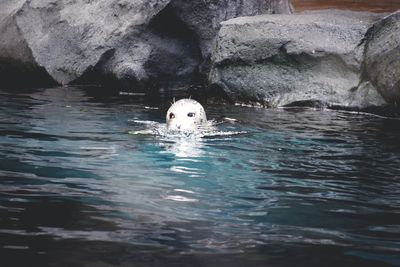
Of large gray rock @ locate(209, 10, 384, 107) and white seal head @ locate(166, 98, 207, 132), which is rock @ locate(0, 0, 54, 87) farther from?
white seal head @ locate(166, 98, 207, 132)

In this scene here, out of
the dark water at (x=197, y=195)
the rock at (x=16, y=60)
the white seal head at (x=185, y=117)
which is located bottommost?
the dark water at (x=197, y=195)

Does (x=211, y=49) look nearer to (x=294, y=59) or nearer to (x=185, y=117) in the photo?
(x=294, y=59)

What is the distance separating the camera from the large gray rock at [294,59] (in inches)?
306

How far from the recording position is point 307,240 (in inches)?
113

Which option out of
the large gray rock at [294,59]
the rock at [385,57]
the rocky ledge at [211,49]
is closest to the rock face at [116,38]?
the rocky ledge at [211,49]

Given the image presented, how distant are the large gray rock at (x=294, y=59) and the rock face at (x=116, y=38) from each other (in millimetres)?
996

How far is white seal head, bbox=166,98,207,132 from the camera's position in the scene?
5.86 meters

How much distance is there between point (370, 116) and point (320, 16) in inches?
69.7

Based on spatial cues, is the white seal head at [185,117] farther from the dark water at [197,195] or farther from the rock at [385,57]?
the rock at [385,57]

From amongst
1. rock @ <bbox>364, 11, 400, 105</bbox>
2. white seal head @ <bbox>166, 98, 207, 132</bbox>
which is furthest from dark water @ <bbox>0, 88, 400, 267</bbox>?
rock @ <bbox>364, 11, 400, 105</bbox>

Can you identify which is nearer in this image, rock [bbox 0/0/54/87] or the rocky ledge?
the rocky ledge

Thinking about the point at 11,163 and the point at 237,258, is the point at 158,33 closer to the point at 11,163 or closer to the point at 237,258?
the point at 11,163

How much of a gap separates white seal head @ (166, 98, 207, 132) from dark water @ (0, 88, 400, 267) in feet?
1.09

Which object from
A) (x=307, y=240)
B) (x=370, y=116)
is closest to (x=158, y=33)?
(x=370, y=116)
